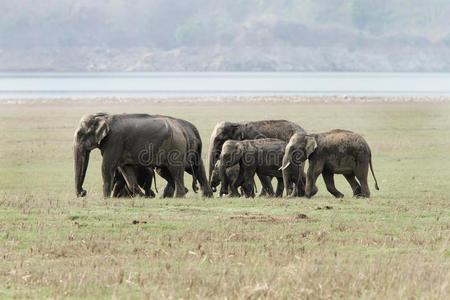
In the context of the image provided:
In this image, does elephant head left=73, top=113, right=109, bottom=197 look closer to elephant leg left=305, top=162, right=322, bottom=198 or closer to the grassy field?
the grassy field

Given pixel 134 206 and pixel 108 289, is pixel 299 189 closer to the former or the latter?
pixel 134 206

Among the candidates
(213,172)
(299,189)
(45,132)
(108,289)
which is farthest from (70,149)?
(108,289)

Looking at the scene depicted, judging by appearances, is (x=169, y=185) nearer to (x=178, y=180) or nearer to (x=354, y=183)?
(x=178, y=180)

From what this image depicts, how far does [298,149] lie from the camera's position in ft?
68.7

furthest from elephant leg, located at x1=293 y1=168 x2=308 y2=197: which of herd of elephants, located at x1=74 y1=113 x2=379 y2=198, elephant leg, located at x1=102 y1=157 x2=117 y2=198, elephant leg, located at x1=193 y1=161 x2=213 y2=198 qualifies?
elephant leg, located at x1=102 y1=157 x2=117 y2=198

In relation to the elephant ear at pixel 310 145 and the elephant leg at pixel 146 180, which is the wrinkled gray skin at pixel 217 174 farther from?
the elephant ear at pixel 310 145

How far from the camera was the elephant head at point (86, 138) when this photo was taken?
2028cm

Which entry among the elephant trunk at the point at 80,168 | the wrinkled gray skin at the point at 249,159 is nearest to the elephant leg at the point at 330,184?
the wrinkled gray skin at the point at 249,159

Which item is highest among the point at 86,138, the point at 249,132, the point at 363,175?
the point at 86,138

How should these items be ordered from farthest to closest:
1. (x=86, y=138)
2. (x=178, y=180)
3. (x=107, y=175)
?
(x=178, y=180) < (x=86, y=138) < (x=107, y=175)

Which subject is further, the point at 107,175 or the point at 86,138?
the point at 86,138

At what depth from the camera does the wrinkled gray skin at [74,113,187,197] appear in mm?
20359

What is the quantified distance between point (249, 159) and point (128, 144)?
2.95 metres

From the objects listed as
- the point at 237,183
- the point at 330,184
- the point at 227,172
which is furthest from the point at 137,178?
the point at 330,184
